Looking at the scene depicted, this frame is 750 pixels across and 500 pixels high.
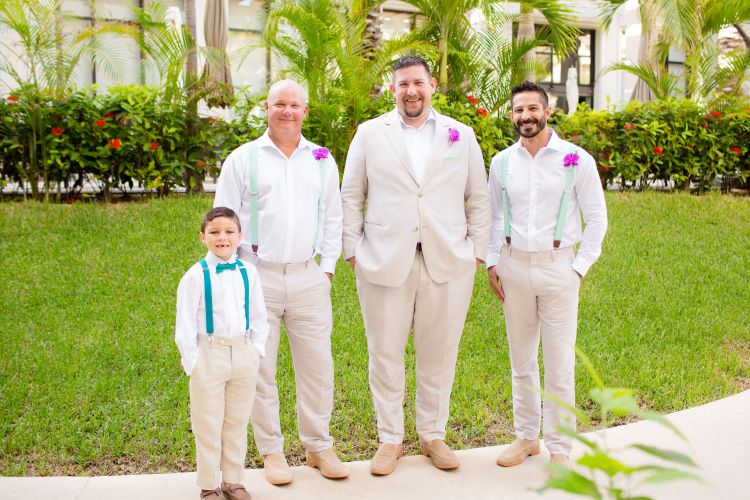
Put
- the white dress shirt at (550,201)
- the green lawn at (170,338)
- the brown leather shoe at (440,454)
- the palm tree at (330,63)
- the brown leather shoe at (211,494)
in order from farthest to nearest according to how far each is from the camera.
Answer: the palm tree at (330,63) < the green lawn at (170,338) < the brown leather shoe at (440,454) < the white dress shirt at (550,201) < the brown leather shoe at (211,494)

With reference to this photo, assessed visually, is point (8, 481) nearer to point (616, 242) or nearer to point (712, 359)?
point (712, 359)

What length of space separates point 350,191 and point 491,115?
7.39m

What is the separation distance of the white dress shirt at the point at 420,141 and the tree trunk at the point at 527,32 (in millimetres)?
7750

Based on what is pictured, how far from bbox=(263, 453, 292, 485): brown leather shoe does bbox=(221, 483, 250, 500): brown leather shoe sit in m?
0.26

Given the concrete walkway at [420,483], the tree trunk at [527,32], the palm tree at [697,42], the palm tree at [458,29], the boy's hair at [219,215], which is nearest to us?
the boy's hair at [219,215]

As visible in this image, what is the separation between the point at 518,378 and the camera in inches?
172

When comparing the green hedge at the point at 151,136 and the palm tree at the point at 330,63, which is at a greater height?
the palm tree at the point at 330,63

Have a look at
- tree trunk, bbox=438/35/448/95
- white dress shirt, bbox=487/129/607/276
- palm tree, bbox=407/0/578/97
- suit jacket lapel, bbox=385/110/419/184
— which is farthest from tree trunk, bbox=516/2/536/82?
suit jacket lapel, bbox=385/110/419/184

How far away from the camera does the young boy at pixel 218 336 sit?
346 centimetres

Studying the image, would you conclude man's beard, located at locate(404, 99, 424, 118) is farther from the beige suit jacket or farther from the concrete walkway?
the concrete walkway

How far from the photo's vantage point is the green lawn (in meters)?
4.80

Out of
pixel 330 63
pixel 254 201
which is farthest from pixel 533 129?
pixel 330 63

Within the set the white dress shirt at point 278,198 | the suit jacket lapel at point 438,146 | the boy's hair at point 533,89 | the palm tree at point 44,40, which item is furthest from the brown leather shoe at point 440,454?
the palm tree at point 44,40

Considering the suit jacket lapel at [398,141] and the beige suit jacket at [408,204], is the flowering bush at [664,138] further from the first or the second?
the suit jacket lapel at [398,141]
